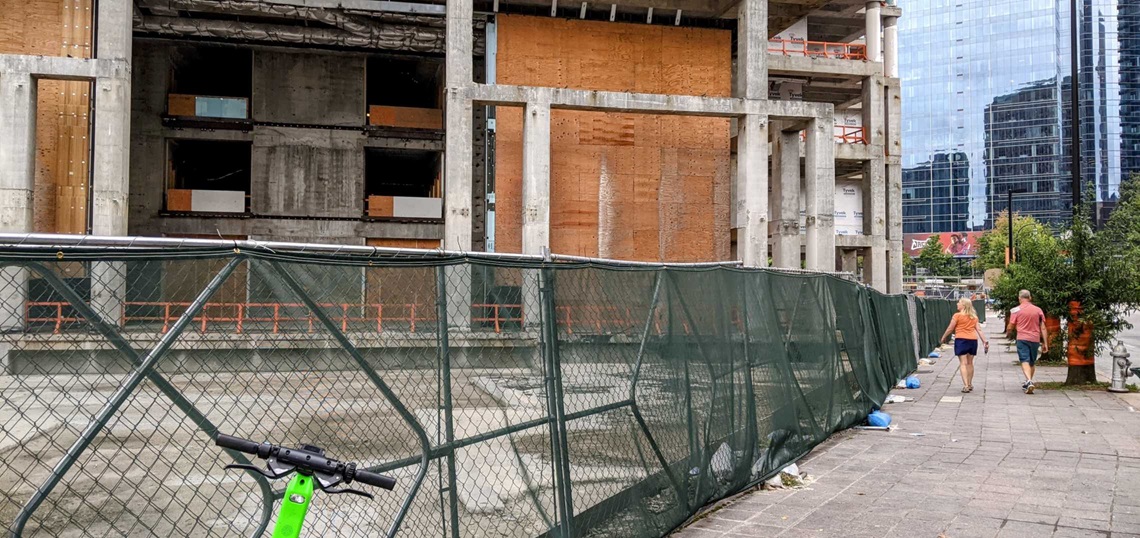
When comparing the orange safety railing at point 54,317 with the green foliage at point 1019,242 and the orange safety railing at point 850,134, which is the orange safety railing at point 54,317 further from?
the orange safety railing at point 850,134

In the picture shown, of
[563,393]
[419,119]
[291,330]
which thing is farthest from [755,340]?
[419,119]

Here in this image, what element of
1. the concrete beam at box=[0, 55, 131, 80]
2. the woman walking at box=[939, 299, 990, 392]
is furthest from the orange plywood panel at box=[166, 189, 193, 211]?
the woman walking at box=[939, 299, 990, 392]

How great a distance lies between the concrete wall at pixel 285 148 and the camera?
31.6 meters

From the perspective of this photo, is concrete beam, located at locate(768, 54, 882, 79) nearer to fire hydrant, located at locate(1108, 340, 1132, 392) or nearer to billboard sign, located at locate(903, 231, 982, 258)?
fire hydrant, located at locate(1108, 340, 1132, 392)

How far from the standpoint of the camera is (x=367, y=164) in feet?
124

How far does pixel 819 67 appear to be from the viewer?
37.4m

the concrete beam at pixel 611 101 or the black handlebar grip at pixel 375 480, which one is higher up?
the concrete beam at pixel 611 101

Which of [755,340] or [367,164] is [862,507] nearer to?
[755,340]

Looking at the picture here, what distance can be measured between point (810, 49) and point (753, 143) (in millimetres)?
19768

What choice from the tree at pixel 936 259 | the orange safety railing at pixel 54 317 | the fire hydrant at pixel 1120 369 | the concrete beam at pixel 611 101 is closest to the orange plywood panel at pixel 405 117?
the concrete beam at pixel 611 101

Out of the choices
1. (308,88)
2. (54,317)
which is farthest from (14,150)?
(54,317)

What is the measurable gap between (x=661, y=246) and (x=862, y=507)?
23112mm

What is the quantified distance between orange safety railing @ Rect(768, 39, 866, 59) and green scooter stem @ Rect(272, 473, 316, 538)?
122 feet

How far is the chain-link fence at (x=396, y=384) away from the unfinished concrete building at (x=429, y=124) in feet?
64.5
